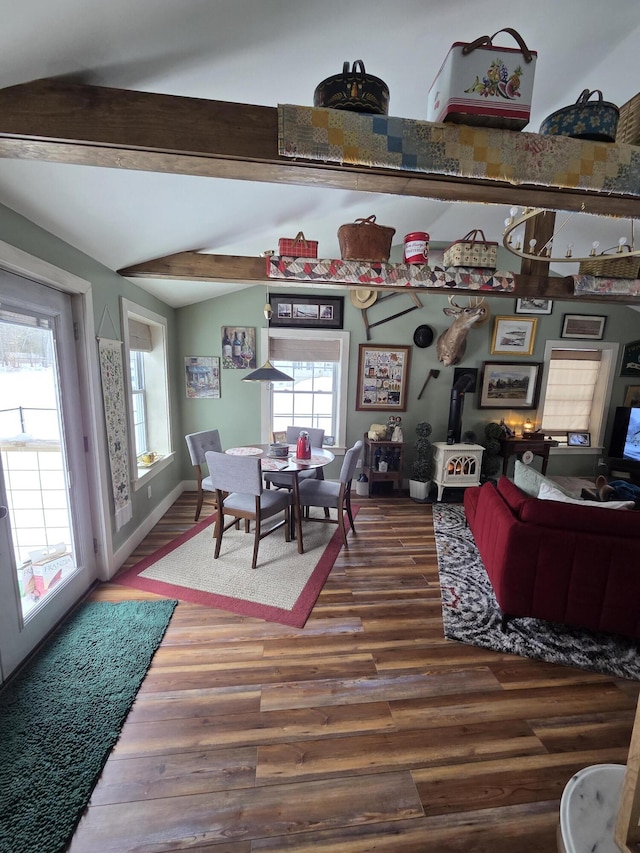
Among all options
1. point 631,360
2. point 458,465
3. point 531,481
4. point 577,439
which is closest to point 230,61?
point 531,481

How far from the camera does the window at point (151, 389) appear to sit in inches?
142

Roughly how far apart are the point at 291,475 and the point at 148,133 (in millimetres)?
2636

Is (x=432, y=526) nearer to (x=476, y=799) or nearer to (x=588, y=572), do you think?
(x=588, y=572)

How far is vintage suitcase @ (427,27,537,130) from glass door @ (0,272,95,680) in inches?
83.6

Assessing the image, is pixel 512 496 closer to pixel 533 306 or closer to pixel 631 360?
pixel 533 306

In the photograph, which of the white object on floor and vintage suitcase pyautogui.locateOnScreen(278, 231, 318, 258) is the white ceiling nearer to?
vintage suitcase pyautogui.locateOnScreen(278, 231, 318, 258)

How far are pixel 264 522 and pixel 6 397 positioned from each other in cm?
248

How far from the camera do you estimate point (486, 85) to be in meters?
1.23

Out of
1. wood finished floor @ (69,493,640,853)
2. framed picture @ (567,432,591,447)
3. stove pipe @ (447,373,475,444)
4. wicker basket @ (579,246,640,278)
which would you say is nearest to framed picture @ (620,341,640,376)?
framed picture @ (567,432,591,447)

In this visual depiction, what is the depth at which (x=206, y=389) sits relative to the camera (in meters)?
4.47

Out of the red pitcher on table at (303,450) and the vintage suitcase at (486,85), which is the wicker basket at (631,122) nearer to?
the vintage suitcase at (486,85)

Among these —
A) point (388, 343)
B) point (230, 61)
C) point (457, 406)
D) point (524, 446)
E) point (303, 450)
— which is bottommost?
point (524, 446)

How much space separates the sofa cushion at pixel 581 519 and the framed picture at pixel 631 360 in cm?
406

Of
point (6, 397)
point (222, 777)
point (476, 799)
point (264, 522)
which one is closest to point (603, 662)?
point (476, 799)
